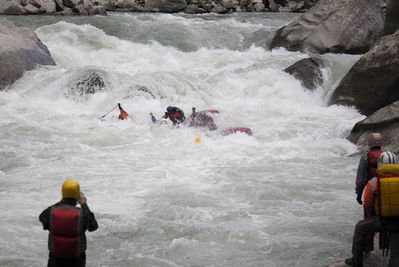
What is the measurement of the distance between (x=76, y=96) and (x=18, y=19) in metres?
9.25

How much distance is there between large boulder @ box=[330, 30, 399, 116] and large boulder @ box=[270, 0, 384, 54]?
4329 millimetres

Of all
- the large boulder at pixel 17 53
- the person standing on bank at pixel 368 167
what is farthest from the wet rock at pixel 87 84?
the person standing on bank at pixel 368 167

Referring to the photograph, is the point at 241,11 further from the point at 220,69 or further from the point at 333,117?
the point at 333,117

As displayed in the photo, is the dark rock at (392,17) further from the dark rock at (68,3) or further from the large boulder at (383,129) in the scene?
the dark rock at (68,3)

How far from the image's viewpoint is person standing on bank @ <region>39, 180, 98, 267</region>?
154 inches

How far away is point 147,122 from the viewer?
11.4 metres

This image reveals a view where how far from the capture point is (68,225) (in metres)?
3.93

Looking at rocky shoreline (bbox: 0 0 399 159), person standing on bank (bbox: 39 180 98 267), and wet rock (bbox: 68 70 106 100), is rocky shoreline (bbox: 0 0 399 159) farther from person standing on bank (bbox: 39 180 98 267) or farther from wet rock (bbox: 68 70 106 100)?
person standing on bank (bbox: 39 180 98 267)

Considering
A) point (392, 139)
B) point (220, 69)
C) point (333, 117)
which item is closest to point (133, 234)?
point (392, 139)

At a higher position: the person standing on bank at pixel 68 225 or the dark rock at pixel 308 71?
the dark rock at pixel 308 71

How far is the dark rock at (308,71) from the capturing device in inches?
547

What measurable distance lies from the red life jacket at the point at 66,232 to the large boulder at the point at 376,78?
8.28m

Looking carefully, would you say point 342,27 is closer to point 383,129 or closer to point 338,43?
point 338,43

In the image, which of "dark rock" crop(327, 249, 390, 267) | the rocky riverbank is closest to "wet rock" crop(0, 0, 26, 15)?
the rocky riverbank
